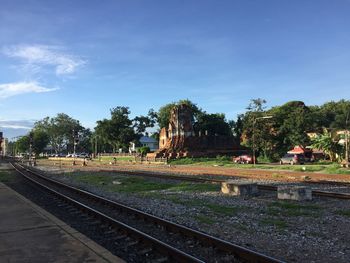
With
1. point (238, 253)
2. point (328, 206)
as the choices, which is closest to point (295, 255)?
point (238, 253)

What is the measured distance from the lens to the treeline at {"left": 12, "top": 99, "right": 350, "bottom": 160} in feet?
219

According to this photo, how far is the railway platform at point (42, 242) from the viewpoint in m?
8.11

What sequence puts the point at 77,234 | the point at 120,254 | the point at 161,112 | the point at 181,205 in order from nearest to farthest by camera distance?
1. the point at 120,254
2. the point at 77,234
3. the point at 181,205
4. the point at 161,112

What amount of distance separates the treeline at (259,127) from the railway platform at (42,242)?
40.9 meters

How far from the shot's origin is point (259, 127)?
67.7m

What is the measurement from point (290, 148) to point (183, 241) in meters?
68.1

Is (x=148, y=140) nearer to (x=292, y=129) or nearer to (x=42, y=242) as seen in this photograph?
(x=292, y=129)

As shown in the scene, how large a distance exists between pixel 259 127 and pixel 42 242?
60390 mm

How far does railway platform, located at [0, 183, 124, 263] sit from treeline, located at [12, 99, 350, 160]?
40.9m

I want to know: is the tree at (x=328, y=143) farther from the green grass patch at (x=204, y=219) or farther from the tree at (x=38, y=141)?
the tree at (x=38, y=141)

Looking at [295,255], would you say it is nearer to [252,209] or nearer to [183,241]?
[183,241]

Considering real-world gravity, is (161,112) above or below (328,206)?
above

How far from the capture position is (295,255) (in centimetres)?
870

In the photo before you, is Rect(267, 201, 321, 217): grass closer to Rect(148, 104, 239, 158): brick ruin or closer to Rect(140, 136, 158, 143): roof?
Rect(148, 104, 239, 158): brick ruin
